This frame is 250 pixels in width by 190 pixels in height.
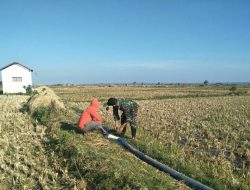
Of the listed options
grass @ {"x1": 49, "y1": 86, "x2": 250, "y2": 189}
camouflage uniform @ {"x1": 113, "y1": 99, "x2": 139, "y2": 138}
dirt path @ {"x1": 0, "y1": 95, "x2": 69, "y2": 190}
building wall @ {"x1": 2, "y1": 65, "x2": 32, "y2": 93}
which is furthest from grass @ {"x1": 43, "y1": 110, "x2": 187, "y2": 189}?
building wall @ {"x1": 2, "y1": 65, "x2": 32, "y2": 93}

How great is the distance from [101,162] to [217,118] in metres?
12.3

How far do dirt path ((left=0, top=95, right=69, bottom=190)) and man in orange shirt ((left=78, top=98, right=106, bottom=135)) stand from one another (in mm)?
1436

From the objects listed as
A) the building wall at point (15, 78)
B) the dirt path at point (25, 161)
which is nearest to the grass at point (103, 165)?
the dirt path at point (25, 161)

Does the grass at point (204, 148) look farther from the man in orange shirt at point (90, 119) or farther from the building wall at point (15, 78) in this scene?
the building wall at point (15, 78)

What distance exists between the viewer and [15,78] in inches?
1652

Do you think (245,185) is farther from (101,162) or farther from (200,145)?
(200,145)

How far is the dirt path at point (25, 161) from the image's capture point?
7.37 meters

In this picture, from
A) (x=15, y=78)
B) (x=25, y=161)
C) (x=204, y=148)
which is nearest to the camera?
(x=25, y=161)

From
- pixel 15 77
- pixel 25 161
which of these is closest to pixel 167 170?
pixel 25 161

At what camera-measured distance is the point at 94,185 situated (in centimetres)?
707

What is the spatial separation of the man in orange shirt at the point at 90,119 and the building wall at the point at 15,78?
1287 inches

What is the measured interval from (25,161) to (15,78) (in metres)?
35.0

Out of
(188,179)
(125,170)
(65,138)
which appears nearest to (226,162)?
(188,179)

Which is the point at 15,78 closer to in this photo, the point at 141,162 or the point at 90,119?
the point at 90,119
